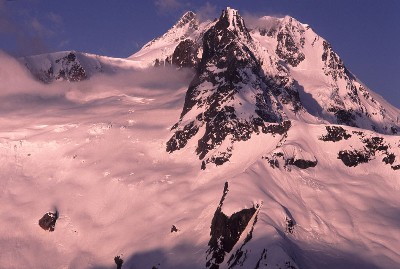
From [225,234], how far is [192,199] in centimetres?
2813

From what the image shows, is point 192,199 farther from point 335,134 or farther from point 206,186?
point 335,134

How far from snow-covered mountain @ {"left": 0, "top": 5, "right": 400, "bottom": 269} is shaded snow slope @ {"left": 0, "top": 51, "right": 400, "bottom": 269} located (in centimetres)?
28

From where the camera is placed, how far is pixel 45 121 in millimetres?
185750

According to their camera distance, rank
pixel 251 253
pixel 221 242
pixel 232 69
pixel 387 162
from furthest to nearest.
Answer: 1. pixel 232 69
2. pixel 387 162
3. pixel 221 242
4. pixel 251 253

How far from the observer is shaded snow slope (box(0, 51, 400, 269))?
94938 millimetres

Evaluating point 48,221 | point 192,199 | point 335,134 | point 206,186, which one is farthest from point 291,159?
point 48,221

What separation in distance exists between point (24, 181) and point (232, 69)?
6023cm

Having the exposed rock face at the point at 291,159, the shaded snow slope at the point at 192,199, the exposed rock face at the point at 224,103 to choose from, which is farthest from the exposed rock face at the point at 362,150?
the exposed rock face at the point at 224,103

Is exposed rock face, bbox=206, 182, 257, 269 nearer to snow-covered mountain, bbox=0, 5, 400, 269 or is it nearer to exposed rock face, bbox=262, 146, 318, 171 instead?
snow-covered mountain, bbox=0, 5, 400, 269

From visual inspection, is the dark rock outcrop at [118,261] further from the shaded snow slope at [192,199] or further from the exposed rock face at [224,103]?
the exposed rock face at [224,103]

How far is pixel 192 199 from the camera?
12244cm

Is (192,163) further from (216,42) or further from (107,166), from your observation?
(216,42)

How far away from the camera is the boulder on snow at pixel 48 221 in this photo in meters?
130

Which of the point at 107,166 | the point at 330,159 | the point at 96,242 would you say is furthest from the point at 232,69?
the point at 96,242
